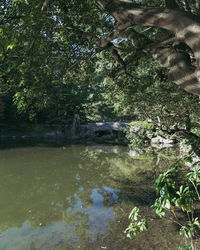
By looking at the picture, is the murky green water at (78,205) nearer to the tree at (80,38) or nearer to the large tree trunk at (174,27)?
the tree at (80,38)

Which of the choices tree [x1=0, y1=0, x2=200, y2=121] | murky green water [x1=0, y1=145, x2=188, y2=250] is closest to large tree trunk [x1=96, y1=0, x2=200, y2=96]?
tree [x1=0, y1=0, x2=200, y2=121]

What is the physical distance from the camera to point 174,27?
2605mm

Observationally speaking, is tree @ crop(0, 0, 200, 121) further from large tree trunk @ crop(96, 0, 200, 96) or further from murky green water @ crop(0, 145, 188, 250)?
murky green water @ crop(0, 145, 188, 250)

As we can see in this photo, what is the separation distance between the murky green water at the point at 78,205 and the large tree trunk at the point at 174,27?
3.20 meters

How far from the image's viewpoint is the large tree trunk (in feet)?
8.15

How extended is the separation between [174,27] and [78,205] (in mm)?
5646

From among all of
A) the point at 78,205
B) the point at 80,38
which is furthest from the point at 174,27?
the point at 78,205

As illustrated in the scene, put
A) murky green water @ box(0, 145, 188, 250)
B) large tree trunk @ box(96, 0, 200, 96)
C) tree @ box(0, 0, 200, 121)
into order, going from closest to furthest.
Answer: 1. large tree trunk @ box(96, 0, 200, 96)
2. tree @ box(0, 0, 200, 121)
3. murky green water @ box(0, 145, 188, 250)

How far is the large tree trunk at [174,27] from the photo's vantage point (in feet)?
8.15

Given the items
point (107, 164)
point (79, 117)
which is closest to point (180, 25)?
point (107, 164)

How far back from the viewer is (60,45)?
14.8ft

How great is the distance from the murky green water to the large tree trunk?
3196 mm

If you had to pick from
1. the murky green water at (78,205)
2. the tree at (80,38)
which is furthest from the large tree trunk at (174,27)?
the murky green water at (78,205)

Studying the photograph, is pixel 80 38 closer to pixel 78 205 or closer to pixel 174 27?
pixel 174 27
